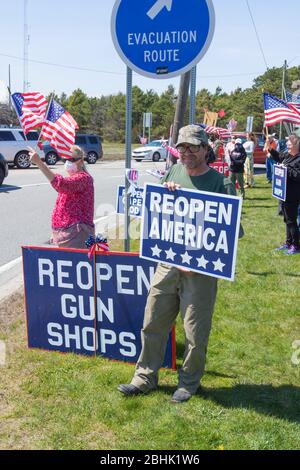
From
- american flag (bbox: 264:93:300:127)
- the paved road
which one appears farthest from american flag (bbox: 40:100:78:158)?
american flag (bbox: 264:93:300:127)

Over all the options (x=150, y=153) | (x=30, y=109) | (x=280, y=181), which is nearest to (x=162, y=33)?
(x=30, y=109)

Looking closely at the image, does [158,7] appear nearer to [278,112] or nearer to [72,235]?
[72,235]

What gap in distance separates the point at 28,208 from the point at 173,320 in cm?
949

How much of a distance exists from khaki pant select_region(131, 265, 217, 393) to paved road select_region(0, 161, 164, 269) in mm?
4365

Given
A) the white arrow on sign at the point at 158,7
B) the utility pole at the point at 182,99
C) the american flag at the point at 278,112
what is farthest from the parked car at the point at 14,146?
the white arrow on sign at the point at 158,7

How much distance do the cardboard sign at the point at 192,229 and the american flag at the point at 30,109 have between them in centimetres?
259

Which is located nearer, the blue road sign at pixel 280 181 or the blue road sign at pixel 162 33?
the blue road sign at pixel 162 33

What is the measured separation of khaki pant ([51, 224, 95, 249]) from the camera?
5000 mm

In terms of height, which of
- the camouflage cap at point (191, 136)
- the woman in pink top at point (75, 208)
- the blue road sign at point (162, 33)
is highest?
the blue road sign at point (162, 33)

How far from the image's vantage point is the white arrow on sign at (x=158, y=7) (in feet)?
11.1

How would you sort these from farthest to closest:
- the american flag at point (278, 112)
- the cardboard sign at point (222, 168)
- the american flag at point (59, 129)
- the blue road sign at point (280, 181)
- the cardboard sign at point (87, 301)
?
1. the cardboard sign at point (222, 168)
2. the american flag at point (278, 112)
3. the blue road sign at point (280, 181)
4. the american flag at point (59, 129)
5. the cardboard sign at point (87, 301)

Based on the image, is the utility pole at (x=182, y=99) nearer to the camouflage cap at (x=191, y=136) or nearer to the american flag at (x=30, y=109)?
the american flag at (x=30, y=109)
